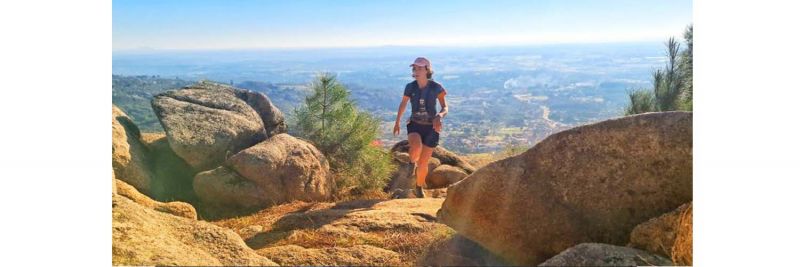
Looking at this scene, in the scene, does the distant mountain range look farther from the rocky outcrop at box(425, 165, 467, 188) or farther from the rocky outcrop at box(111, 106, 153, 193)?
the rocky outcrop at box(425, 165, 467, 188)

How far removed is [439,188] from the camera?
9.62m

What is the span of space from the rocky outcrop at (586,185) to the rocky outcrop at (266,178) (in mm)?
2880

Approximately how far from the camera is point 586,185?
4059 millimetres

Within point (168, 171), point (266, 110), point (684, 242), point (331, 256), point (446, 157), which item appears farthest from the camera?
point (446, 157)

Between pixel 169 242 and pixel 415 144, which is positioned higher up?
pixel 415 144

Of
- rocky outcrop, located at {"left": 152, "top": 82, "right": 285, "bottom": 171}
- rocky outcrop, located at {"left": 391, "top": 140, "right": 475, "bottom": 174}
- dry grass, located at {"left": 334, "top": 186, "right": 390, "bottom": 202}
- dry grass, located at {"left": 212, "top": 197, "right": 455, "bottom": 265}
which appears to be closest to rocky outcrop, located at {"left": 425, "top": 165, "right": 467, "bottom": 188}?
rocky outcrop, located at {"left": 391, "top": 140, "right": 475, "bottom": 174}

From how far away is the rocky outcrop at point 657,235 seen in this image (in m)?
3.85

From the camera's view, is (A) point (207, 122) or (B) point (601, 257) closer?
(B) point (601, 257)

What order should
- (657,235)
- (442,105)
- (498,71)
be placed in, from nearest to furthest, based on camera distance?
(657,235)
(498,71)
(442,105)

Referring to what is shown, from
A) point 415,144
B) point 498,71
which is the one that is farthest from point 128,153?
point 498,71

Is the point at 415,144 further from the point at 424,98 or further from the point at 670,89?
the point at 670,89

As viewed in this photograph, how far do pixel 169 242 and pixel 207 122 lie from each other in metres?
2.48

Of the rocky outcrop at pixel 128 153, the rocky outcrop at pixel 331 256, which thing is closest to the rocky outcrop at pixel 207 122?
the rocky outcrop at pixel 128 153
